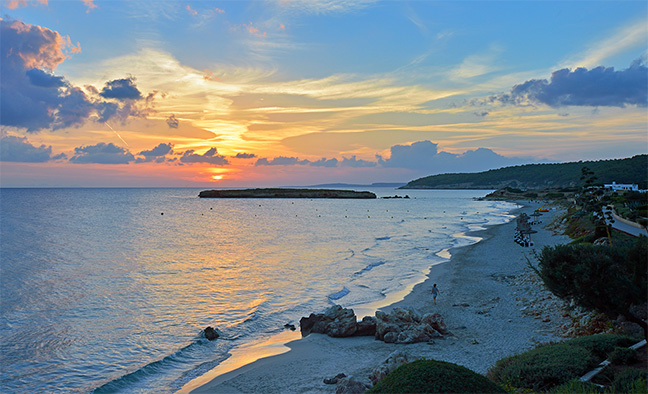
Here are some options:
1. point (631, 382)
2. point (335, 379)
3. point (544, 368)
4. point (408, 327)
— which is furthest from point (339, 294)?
point (631, 382)

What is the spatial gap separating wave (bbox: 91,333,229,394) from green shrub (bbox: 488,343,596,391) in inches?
434

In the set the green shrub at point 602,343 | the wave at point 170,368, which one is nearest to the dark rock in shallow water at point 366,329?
the wave at point 170,368

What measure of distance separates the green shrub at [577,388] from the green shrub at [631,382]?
1.34ft

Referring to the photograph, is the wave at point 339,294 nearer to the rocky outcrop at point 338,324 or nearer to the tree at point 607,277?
the rocky outcrop at point 338,324

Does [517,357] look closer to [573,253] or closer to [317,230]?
[573,253]

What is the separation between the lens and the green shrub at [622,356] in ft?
37.3

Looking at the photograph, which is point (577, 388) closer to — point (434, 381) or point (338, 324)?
point (434, 381)

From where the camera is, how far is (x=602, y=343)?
12422 mm

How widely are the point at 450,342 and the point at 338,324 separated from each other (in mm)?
5151

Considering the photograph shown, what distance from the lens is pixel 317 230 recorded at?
71000mm

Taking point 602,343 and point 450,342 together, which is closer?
point 602,343

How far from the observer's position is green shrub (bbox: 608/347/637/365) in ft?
37.3

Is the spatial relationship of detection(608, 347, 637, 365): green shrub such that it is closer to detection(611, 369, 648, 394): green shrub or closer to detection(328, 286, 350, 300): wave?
detection(611, 369, 648, 394): green shrub

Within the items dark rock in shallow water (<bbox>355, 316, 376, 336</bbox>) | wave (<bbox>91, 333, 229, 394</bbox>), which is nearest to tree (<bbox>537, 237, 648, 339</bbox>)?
dark rock in shallow water (<bbox>355, 316, 376, 336</bbox>)
